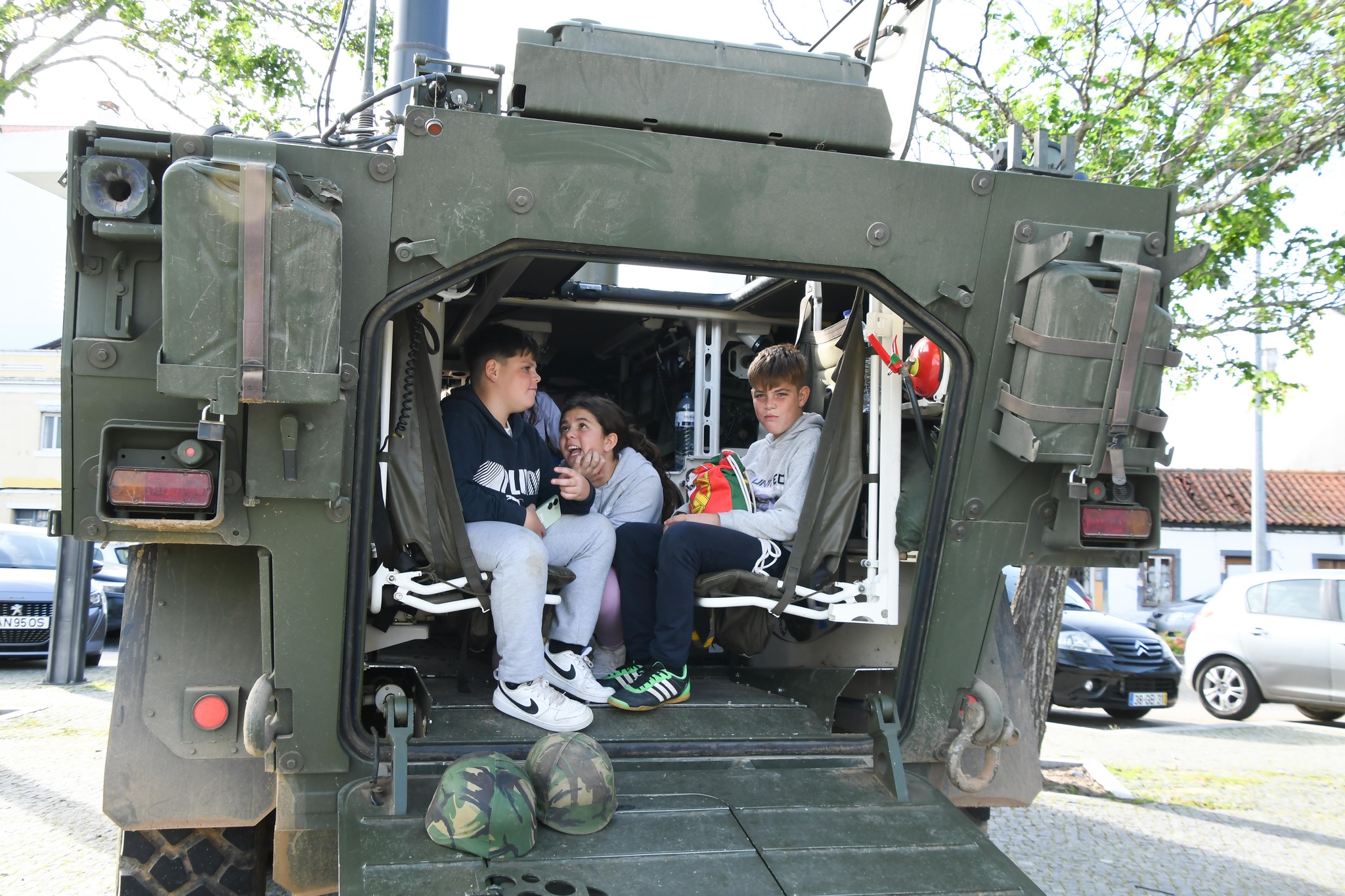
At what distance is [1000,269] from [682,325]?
2398mm

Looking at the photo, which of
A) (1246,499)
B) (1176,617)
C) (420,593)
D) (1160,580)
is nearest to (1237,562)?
(1160,580)

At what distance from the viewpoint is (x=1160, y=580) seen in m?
29.8

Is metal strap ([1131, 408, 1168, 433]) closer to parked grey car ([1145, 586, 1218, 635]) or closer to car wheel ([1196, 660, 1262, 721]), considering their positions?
car wheel ([1196, 660, 1262, 721])

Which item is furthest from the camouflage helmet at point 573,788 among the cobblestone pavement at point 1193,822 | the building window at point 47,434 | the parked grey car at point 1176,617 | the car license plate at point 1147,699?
the building window at point 47,434

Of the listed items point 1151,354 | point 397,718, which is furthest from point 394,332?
point 1151,354

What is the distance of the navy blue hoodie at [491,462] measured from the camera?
12.0 ft

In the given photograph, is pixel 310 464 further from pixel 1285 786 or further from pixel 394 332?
pixel 1285 786

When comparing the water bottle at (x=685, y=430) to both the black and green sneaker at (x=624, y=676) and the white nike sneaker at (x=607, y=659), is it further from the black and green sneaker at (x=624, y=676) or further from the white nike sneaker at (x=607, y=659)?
the black and green sneaker at (x=624, y=676)

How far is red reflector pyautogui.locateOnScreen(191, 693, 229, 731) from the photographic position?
3029mm

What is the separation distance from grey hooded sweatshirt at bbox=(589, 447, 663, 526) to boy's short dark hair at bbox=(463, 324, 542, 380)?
2.11 feet

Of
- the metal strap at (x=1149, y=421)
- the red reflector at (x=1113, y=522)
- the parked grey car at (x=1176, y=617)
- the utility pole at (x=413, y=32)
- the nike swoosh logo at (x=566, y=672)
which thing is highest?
the utility pole at (x=413, y=32)

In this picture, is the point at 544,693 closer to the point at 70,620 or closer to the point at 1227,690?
the point at 70,620

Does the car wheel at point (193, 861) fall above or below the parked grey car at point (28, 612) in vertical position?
above

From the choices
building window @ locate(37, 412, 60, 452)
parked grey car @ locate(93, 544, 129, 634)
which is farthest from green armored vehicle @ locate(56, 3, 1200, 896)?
building window @ locate(37, 412, 60, 452)
